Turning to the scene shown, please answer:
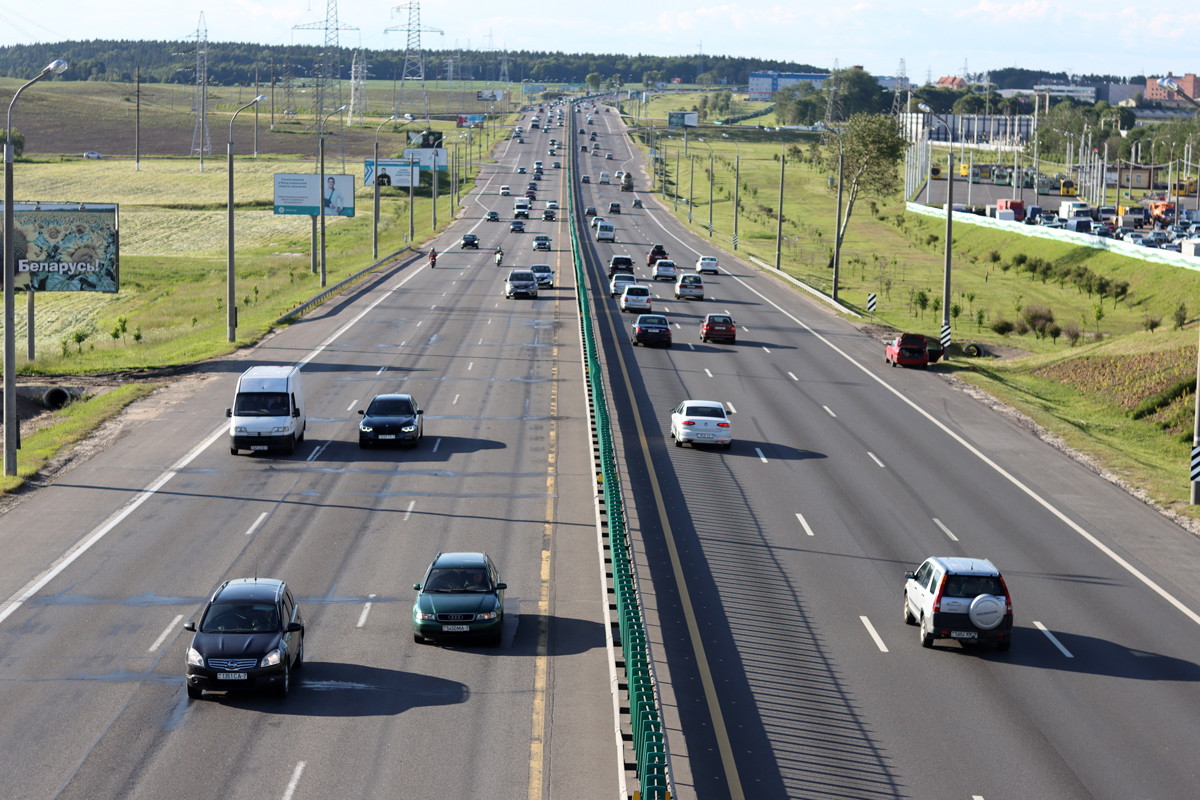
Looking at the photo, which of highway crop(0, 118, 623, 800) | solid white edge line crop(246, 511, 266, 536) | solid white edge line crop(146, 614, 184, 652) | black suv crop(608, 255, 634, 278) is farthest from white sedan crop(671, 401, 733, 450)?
black suv crop(608, 255, 634, 278)

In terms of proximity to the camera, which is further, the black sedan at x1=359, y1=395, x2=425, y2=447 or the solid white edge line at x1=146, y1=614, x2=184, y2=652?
the black sedan at x1=359, y1=395, x2=425, y2=447

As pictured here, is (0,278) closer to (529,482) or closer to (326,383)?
(326,383)

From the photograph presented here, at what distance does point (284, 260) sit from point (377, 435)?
71815mm

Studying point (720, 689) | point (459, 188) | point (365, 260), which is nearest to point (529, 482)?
point (720, 689)

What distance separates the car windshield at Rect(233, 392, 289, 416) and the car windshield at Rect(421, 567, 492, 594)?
1616 cm

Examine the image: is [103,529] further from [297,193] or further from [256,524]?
[297,193]

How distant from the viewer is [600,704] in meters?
20.3

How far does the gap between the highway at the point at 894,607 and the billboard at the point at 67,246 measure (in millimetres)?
24461

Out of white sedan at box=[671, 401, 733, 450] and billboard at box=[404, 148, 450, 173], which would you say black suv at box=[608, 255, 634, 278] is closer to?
white sedan at box=[671, 401, 733, 450]

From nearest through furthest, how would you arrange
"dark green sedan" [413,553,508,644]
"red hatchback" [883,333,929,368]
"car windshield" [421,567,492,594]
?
"dark green sedan" [413,553,508,644]
"car windshield" [421,567,492,594]
"red hatchback" [883,333,929,368]

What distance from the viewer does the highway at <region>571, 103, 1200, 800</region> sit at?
1858 cm

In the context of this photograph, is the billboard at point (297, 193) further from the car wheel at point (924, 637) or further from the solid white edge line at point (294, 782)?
the solid white edge line at point (294, 782)

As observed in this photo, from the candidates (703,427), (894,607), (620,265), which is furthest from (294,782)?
(620,265)

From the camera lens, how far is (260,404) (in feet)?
126
